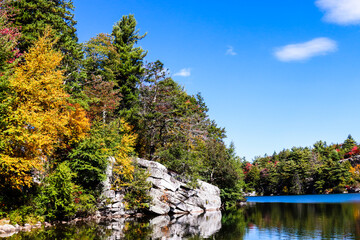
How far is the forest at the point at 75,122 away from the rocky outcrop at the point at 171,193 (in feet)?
4.83

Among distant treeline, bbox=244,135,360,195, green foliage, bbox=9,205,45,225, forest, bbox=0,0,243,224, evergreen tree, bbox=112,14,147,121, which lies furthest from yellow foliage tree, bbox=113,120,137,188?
distant treeline, bbox=244,135,360,195

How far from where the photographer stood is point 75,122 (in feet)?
91.1

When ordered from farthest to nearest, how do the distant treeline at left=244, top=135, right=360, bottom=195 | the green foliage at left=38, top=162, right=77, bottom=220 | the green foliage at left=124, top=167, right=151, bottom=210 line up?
the distant treeline at left=244, top=135, right=360, bottom=195
the green foliage at left=124, top=167, right=151, bottom=210
the green foliage at left=38, top=162, right=77, bottom=220

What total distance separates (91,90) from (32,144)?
58.2 ft

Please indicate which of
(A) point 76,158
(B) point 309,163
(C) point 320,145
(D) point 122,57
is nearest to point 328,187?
(B) point 309,163

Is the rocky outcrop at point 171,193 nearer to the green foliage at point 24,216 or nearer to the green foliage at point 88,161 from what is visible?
the green foliage at point 88,161

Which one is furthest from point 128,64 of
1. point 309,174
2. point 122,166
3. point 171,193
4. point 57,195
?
point 309,174

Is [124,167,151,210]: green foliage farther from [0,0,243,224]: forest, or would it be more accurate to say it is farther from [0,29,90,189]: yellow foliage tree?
[0,29,90,189]: yellow foliage tree

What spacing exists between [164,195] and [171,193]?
1056 millimetres

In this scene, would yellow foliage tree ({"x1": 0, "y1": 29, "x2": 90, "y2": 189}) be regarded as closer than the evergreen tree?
Yes

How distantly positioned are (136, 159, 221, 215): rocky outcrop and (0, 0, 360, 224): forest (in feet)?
4.83

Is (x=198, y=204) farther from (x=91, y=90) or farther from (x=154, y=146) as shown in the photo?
(x=91, y=90)

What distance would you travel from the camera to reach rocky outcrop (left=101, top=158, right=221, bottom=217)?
30453 mm

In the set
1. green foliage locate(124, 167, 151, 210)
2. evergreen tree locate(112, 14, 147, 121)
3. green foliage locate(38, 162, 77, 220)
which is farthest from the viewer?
evergreen tree locate(112, 14, 147, 121)
